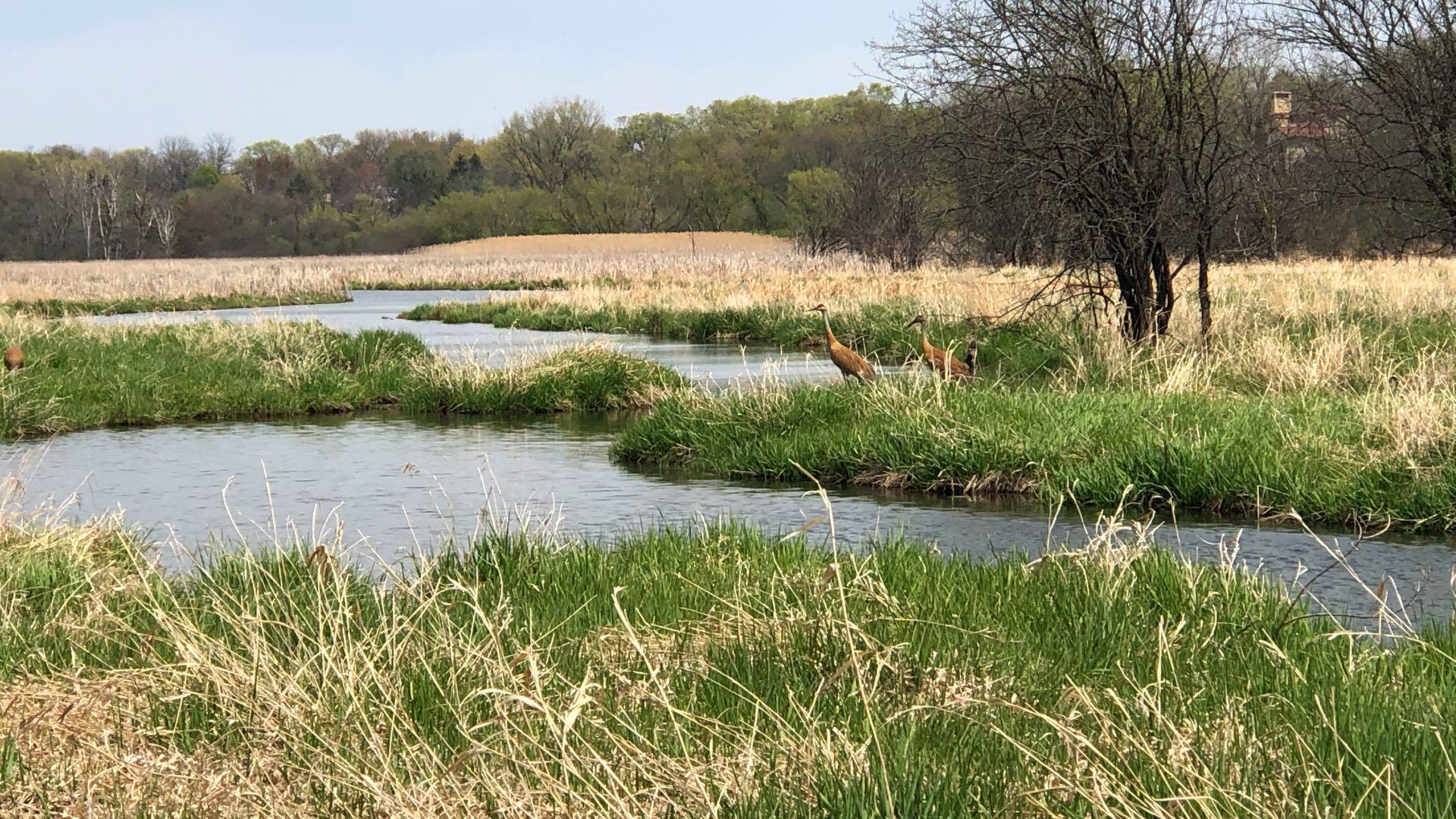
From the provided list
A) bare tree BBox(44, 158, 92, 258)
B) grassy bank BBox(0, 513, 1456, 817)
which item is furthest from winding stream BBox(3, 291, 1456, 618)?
bare tree BBox(44, 158, 92, 258)

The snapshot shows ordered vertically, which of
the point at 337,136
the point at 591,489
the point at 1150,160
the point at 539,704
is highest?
the point at 337,136

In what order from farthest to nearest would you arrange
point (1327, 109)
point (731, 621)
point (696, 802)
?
point (1327, 109), point (731, 621), point (696, 802)

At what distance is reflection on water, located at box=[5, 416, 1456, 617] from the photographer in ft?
26.2

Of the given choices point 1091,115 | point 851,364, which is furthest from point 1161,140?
point 851,364

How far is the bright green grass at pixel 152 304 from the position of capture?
34.0 meters

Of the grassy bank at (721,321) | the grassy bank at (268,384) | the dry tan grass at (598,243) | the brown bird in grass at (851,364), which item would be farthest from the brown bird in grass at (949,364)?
the dry tan grass at (598,243)

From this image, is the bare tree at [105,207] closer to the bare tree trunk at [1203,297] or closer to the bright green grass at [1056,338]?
the bright green grass at [1056,338]

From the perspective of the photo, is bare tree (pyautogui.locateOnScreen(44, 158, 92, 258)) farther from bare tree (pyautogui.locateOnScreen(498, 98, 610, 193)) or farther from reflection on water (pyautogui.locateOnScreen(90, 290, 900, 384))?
reflection on water (pyautogui.locateOnScreen(90, 290, 900, 384))

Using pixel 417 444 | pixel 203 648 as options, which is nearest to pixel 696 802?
pixel 203 648

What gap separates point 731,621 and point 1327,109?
14.4 meters

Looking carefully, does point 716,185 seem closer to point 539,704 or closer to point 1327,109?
point 1327,109

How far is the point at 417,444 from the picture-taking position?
13703 millimetres

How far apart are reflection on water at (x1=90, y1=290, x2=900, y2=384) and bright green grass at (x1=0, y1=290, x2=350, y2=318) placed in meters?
0.85

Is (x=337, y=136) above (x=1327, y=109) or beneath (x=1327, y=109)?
above
